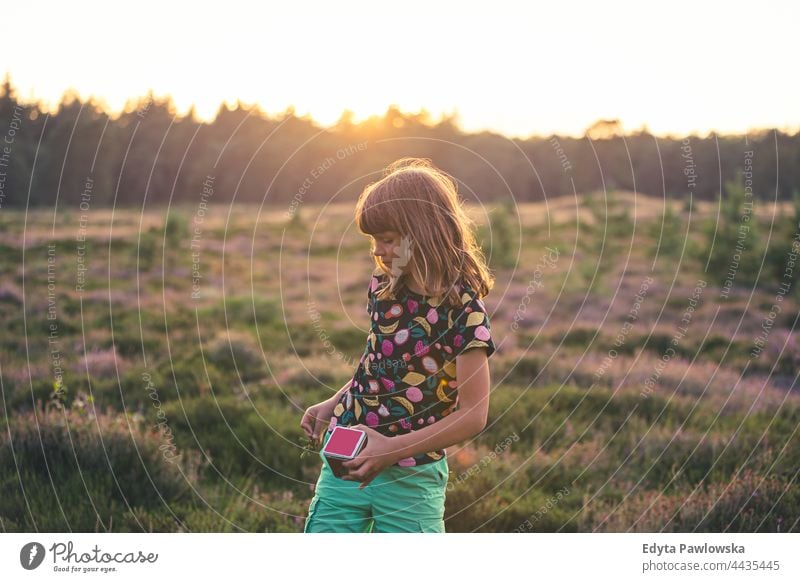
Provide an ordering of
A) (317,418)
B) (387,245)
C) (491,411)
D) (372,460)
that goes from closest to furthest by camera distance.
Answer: (372,460)
(387,245)
(317,418)
(491,411)

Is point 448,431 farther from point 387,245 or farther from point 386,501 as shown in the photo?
point 387,245

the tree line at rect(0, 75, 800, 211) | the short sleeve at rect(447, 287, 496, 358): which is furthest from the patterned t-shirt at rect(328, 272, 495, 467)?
the tree line at rect(0, 75, 800, 211)

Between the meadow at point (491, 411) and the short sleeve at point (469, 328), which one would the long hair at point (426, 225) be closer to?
the short sleeve at point (469, 328)

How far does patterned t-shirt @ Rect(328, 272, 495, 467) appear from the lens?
268 cm

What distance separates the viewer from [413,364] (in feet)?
8.98

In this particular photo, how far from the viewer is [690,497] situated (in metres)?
4.48

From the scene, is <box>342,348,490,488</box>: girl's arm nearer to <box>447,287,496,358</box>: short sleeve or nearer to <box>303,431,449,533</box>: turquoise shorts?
<box>447,287,496,358</box>: short sleeve

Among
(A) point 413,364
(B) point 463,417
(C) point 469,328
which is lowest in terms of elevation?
(B) point 463,417

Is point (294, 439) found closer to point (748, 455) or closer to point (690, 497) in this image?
point (690, 497)

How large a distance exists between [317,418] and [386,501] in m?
0.47

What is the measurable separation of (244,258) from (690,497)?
15303 mm

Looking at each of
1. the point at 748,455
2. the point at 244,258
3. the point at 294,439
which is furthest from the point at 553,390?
the point at 244,258

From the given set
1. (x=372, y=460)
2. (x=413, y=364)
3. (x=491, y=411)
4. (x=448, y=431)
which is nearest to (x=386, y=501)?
(x=372, y=460)
